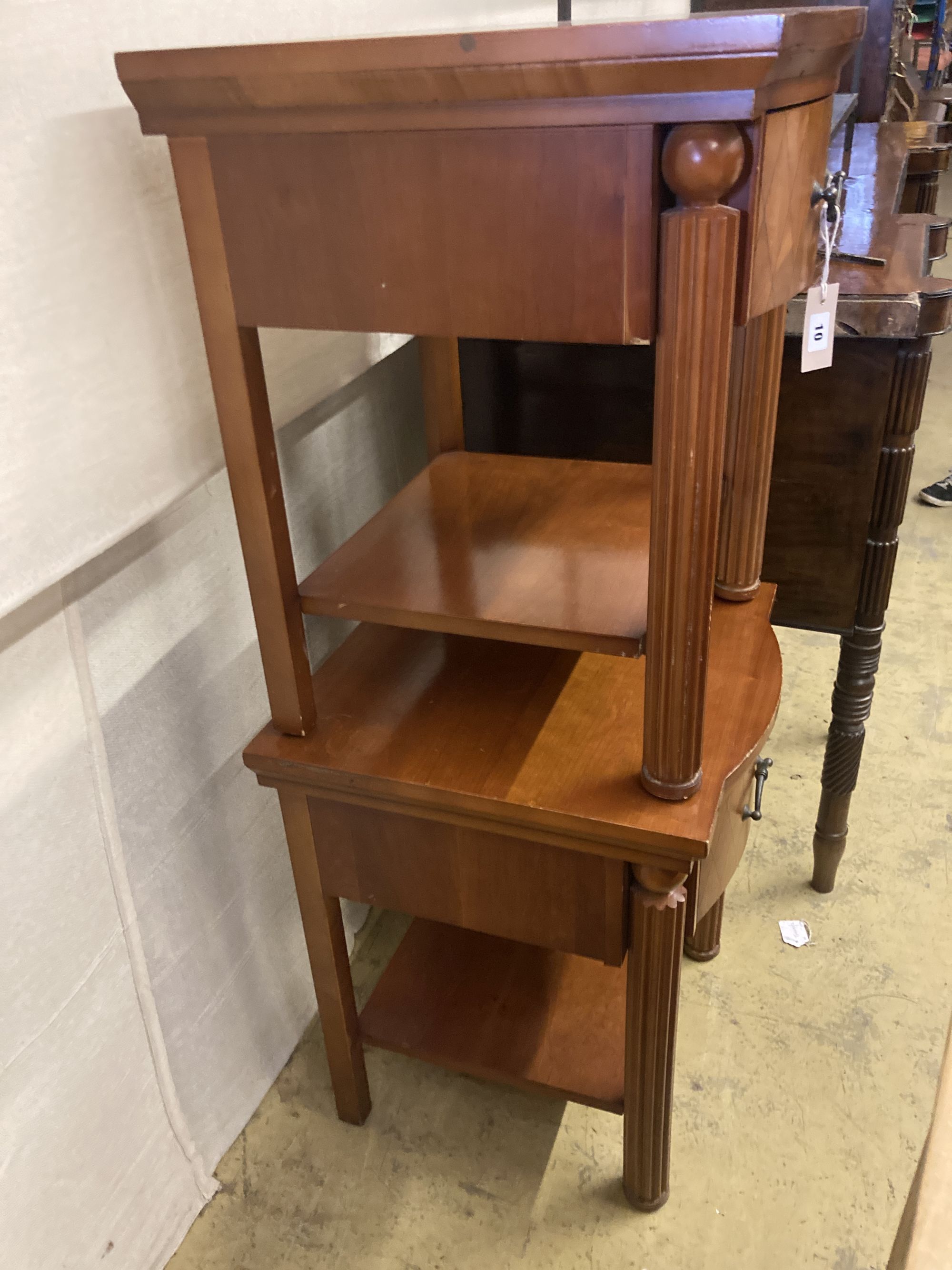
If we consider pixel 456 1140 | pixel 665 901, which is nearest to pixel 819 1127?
pixel 456 1140

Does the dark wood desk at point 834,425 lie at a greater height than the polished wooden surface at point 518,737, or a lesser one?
greater

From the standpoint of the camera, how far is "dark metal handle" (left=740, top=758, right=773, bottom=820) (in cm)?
102

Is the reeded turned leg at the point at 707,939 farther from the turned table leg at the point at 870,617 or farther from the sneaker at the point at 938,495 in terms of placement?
the sneaker at the point at 938,495

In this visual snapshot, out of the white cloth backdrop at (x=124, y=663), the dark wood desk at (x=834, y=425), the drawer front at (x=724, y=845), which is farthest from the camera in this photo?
the dark wood desk at (x=834, y=425)

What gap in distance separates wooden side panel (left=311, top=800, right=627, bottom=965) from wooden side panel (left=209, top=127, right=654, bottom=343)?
468 millimetres

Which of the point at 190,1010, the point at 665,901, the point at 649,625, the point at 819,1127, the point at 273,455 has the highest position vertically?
the point at 273,455

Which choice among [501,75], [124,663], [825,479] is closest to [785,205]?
[501,75]

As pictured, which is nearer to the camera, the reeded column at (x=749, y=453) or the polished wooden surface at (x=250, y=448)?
the polished wooden surface at (x=250, y=448)

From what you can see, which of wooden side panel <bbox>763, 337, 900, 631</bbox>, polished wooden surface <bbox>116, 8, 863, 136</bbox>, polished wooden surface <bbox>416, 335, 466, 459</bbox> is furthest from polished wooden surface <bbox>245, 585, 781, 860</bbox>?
polished wooden surface <bbox>116, 8, 863, 136</bbox>

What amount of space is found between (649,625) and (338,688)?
39 cm

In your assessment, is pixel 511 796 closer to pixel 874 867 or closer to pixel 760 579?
pixel 760 579

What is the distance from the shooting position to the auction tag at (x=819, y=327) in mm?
813

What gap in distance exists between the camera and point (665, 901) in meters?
0.89

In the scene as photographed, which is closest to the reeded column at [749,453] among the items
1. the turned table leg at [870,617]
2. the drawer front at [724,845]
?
the turned table leg at [870,617]
